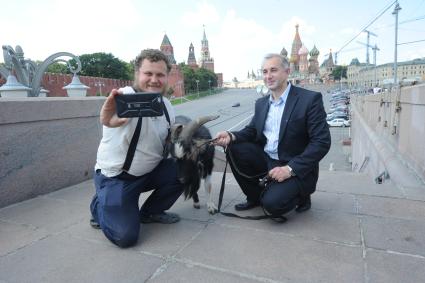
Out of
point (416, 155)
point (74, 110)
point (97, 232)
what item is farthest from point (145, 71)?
point (416, 155)

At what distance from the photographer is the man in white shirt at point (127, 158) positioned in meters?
2.98

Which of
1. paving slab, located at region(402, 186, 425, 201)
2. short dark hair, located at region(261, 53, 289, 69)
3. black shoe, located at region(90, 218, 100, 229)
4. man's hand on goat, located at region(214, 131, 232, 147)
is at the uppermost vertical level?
short dark hair, located at region(261, 53, 289, 69)

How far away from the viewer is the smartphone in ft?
9.00

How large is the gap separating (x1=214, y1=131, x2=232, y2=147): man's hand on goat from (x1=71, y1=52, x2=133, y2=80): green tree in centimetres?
6660

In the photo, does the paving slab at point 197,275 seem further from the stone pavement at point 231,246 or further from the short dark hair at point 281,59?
the short dark hair at point 281,59

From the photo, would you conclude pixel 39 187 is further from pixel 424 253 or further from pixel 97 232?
pixel 424 253

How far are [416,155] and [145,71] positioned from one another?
5.40 meters

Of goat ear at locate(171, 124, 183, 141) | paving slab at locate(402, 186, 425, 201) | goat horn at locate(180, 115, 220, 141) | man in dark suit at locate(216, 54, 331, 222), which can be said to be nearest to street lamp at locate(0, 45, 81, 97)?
goat ear at locate(171, 124, 183, 141)

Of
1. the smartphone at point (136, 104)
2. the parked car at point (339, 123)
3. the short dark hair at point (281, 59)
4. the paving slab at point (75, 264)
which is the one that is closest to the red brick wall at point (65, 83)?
the short dark hair at point (281, 59)

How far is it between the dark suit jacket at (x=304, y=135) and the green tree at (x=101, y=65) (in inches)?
2636

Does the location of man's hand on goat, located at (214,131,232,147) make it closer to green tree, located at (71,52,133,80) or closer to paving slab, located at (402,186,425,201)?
paving slab, located at (402,186,425,201)

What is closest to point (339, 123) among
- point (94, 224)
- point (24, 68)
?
point (24, 68)

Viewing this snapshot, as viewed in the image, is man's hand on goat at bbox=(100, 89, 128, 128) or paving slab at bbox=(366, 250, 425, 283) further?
man's hand on goat at bbox=(100, 89, 128, 128)

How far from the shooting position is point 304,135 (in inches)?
137
